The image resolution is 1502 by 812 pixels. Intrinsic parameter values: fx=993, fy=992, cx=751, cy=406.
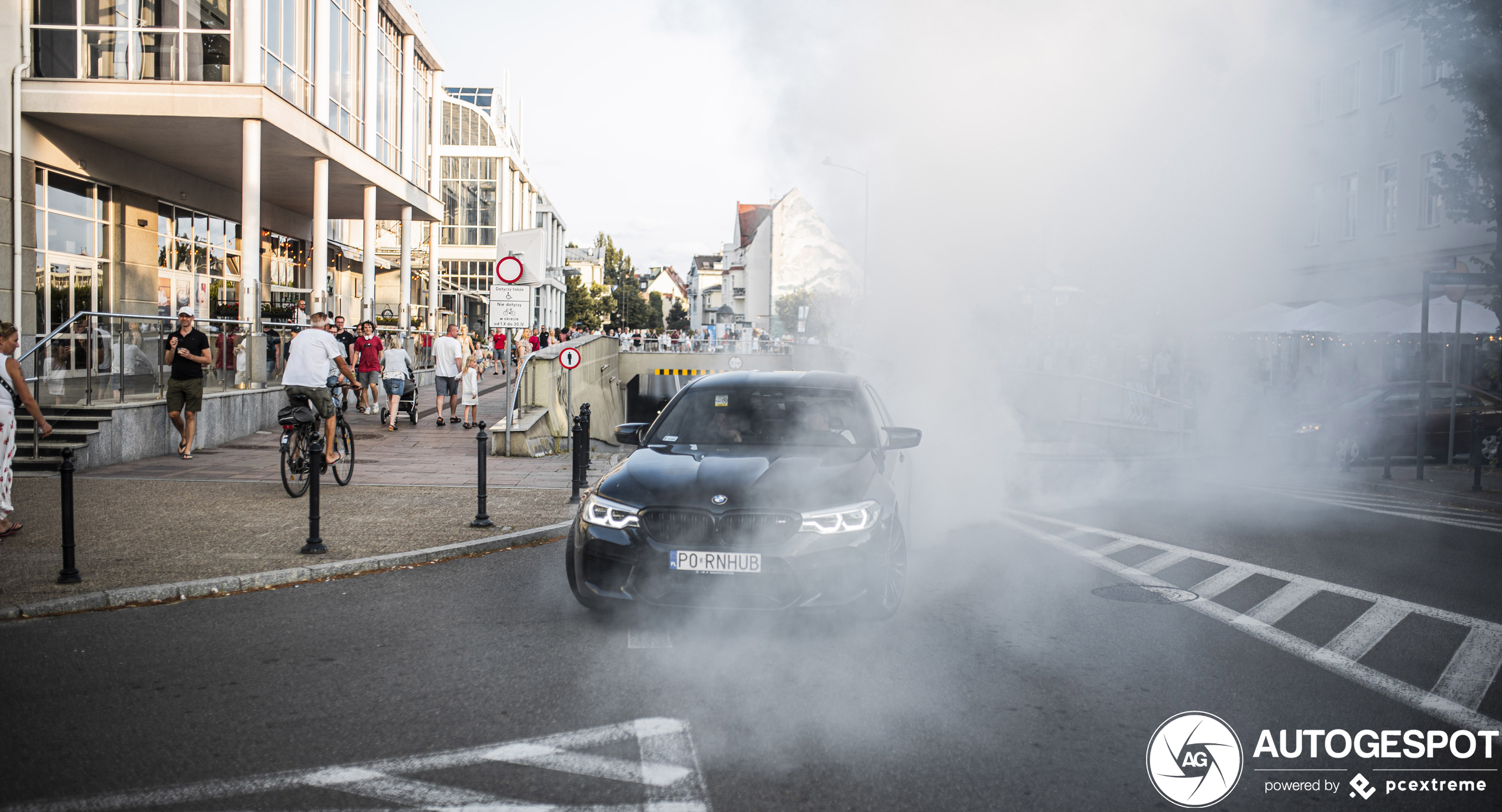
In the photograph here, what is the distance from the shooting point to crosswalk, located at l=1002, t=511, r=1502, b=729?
177 inches

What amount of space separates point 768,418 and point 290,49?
71.0 feet

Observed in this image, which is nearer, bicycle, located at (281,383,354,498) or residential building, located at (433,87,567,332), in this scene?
bicycle, located at (281,383,354,498)

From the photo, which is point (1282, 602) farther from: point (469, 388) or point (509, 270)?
point (469, 388)

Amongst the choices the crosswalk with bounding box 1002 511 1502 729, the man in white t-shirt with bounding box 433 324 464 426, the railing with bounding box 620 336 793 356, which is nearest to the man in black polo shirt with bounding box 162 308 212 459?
the man in white t-shirt with bounding box 433 324 464 426

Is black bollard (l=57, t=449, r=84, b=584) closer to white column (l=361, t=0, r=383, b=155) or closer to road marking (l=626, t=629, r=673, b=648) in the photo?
road marking (l=626, t=629, r=673, b=648)

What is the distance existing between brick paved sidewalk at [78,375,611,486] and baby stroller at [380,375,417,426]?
912mm

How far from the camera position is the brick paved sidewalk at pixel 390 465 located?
38.7 feet

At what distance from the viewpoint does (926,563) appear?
7.31m

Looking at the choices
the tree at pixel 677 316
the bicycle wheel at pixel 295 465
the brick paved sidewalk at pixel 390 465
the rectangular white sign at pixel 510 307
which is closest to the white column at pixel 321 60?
the brick paved sidewalk at pixel 390 465

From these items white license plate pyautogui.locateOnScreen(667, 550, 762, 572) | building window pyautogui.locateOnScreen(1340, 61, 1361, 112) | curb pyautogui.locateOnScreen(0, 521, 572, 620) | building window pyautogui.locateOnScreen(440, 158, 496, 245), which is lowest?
curb pyautogui.locateOnScreen(0, 521, 572, 620)

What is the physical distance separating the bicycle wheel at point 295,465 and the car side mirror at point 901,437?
6639 mm

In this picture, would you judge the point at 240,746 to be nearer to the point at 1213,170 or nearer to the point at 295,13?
the point at 1213,170

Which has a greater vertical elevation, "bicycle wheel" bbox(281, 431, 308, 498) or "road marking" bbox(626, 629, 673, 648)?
"bicycle wheel" bbox(281, 431, 308, 498)

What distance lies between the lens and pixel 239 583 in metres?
6.57
